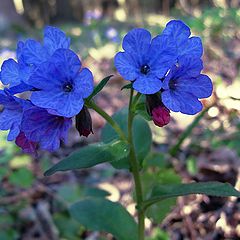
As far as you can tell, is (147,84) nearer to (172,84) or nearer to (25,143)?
(172,84)

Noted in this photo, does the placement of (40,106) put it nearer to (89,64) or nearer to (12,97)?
(12,97)

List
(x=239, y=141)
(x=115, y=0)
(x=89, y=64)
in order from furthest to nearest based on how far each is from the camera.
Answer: (x=115, y=0), (x=89, y=64), (x=239, y=141)

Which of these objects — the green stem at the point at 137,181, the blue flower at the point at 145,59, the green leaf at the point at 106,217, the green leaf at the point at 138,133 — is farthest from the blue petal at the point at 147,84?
the green leaf at the point at 106,217

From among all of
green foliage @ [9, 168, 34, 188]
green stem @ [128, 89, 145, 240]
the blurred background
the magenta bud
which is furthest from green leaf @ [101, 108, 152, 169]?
green foliage @ [9, 168, 34, 188]

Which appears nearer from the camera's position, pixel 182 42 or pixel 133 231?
pixel 182 42

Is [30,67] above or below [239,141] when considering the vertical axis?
above

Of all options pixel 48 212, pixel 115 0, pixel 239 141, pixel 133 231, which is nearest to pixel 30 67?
pixel 133 231

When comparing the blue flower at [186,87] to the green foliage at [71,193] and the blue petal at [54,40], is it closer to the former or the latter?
the blue petal at [54,40]
